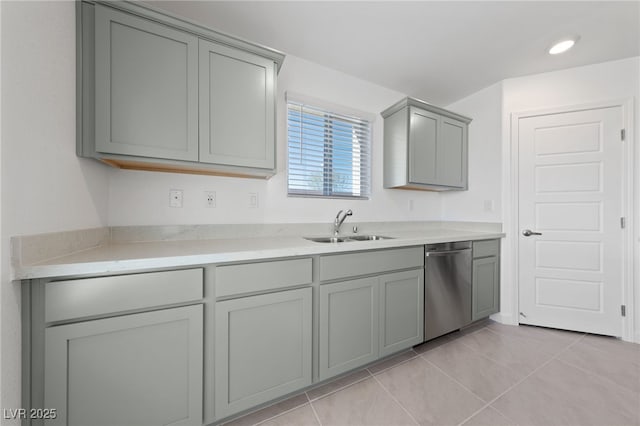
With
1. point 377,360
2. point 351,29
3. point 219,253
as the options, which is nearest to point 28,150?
point 219,253

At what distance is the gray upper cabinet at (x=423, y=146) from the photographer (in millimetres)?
2322

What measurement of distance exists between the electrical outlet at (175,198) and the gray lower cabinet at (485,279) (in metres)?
2.55

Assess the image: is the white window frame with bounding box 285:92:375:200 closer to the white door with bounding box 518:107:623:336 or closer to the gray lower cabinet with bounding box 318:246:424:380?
the gray lower cabinet with bounding box 318:246:424:380

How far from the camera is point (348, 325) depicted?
5.07 ft

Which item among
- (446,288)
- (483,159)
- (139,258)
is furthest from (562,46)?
(139,258)

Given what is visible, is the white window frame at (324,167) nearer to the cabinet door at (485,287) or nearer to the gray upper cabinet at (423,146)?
the gray upper cabinet at (423,146)

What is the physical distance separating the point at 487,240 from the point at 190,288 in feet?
8.56

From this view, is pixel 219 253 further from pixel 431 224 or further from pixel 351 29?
pixel 431 224

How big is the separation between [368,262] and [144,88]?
1653mm

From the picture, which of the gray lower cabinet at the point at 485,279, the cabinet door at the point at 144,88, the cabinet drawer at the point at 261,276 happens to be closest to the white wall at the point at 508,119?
the gray lower cabinet at the point at 485,279

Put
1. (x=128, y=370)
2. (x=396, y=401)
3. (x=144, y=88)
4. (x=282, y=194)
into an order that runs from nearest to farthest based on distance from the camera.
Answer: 1. (x=128, y=370)
2. (x=144, y=88)
3. (x=396, y=401)
4. (x=282, y=194)

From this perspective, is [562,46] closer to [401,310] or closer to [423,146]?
[423,146]

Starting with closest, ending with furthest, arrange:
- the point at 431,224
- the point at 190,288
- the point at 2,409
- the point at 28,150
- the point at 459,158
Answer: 1. the point at 2,409
2. the point at 28,150
3. the point at 190,288
4. the point at 459,158
5. the point at 431,224

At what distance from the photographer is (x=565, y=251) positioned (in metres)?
2.29
